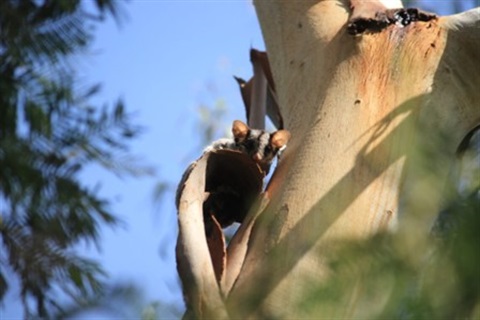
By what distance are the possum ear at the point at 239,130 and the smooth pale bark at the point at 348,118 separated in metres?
0.36

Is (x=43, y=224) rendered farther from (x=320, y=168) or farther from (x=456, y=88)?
(x=456, y=88)

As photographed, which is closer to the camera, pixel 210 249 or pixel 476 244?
pixel 476 244

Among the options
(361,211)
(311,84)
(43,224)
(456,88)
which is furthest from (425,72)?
(43,224)

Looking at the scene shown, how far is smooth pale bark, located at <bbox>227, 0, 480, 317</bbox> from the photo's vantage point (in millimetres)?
2135

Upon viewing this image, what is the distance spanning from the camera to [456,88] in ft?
8.04

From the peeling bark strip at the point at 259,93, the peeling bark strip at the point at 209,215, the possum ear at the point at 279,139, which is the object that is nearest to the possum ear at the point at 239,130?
the peeling bark strip at the point at 259,93

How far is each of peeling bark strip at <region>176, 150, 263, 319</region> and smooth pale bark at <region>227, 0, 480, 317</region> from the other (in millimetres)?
62

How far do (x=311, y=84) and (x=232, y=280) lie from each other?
0.62 m

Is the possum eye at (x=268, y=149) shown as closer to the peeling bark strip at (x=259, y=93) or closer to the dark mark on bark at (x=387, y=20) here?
the peeling bark strip at (x=259, y=93)

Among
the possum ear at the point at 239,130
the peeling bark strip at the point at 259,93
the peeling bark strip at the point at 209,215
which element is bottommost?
the peeling bark strip at the point at 209,215

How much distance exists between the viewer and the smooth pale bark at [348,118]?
7.00 feet

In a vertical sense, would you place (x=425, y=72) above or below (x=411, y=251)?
above

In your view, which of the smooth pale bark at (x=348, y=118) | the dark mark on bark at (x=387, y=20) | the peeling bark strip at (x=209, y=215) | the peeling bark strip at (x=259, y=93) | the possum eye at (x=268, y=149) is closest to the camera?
the peeling bark strip at (x=209, y=215)

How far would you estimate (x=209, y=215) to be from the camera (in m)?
2.42
